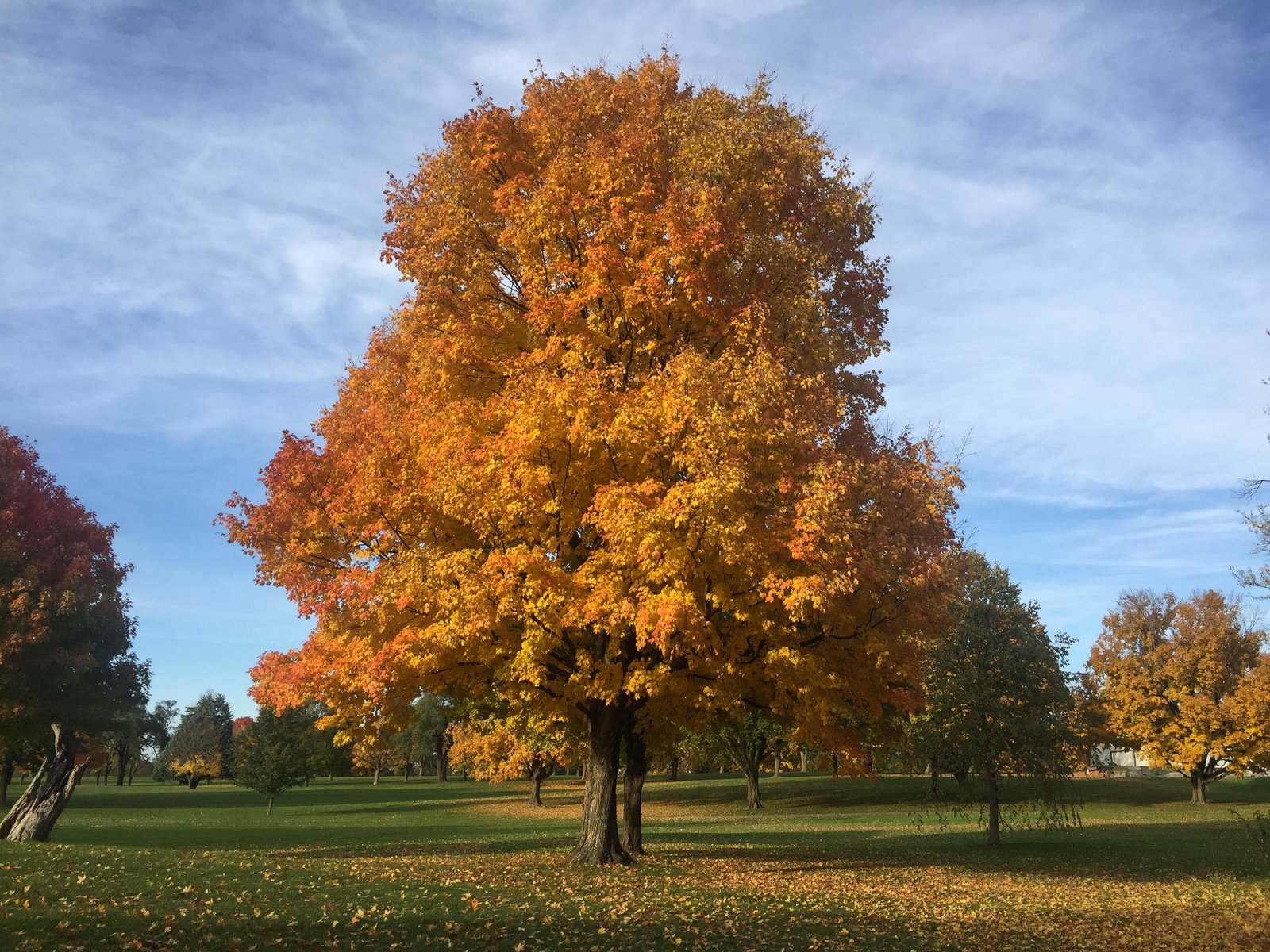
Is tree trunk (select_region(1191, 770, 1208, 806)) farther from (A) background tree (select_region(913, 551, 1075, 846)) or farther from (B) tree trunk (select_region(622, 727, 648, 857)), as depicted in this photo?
(B) tree trunk (select_region(622, 727, 648, 857))

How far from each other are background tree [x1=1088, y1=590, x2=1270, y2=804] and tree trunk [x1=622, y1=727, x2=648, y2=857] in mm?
41652

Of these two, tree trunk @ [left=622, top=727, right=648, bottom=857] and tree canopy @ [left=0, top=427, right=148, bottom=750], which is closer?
tree trunk @ [left=622, top=727, right=648, bottom=857]

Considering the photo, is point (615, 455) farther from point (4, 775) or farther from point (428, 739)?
point (428, 739)

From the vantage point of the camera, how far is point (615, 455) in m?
14.9

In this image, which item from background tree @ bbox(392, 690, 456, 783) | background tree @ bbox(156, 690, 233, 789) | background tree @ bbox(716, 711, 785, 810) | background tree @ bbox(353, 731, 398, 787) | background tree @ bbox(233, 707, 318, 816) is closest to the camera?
background tree @ bbox(353, 731, 398, 787)

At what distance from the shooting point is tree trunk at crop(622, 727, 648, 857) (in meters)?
22.2

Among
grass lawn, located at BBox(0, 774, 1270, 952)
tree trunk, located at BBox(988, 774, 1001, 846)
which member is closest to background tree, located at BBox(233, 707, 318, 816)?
grass lawn, located at BBox(0, 774, 1270, 952)

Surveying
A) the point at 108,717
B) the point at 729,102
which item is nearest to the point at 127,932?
the point at 729,102

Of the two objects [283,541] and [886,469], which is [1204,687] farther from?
[283,541]

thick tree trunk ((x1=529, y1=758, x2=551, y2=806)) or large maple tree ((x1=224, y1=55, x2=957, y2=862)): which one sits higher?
large maple tree ((x1=224, y1=55, x2=957, y2=862))

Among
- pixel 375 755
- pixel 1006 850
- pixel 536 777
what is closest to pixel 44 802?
pixel 1006 850

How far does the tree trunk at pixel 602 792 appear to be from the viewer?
18.6 m

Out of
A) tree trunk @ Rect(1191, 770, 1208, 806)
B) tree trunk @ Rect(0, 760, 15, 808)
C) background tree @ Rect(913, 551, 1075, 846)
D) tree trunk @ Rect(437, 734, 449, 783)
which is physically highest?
background tree @ Rect(913, 551, 1075, 846)

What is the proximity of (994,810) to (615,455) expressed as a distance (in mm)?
21027
